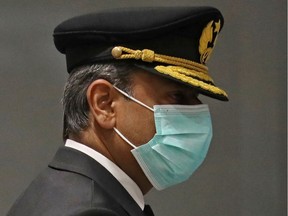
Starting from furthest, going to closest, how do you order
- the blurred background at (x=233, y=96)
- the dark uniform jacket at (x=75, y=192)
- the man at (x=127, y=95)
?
the blurred background at (x=233, y=96) → the man at (x=127, y=95) → the dark uniform jacket at (x=75, y=192)

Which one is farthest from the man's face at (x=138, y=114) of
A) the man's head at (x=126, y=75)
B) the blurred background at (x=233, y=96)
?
the blurred background at (x=233, y=96)

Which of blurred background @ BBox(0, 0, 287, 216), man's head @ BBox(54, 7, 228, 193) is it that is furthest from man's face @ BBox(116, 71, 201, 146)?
blurred background @ BBox(0, 0, 287, 216)

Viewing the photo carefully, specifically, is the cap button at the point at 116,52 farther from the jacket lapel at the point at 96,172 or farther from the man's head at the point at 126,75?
the jacket lapel at the point at 96,172

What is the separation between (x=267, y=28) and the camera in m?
→ 1.90

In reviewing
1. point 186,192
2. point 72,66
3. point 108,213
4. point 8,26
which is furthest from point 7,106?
point 108,213

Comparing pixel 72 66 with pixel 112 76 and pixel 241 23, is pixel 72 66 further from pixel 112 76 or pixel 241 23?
pixel 241 23

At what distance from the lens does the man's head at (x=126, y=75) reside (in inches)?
39.5

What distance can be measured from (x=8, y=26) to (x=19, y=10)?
0.07 metres

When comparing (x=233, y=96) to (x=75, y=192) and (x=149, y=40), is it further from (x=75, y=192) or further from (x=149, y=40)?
(x=75, y=192)

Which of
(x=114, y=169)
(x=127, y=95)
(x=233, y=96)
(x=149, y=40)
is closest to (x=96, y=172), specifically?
(x=114, y=169)

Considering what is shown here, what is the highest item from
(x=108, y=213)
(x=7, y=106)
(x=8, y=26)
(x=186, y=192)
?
(x=8, y=26)

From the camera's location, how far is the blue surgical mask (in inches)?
40.8

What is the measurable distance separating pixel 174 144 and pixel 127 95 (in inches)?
5.7

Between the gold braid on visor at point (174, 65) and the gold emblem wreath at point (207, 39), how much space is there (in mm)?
41
